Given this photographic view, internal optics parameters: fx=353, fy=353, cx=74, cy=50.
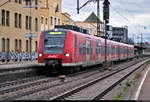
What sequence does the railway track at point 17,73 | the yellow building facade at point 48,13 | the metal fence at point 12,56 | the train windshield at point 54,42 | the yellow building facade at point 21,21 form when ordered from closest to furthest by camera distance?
the railway track at point 17,73
the train windshield at point 54,42
the metal fence at point 12,56
the yellow building facade at point 21,21
the yellow building facade at point 48,13

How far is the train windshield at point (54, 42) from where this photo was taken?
23.2 m

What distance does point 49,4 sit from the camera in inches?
2436

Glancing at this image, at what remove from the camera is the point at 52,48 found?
23250 millimetres

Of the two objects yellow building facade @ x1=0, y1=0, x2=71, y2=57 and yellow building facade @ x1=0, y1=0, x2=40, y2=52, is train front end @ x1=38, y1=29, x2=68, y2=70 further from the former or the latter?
yellow building facade @ x1=0, y1=0, x2=40, y2=52

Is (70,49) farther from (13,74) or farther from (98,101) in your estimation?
(98,101)

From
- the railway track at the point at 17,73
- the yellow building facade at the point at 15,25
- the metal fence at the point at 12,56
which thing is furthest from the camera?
the yellow building facade at the point at 15,25

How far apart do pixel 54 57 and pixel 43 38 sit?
173 centimetres

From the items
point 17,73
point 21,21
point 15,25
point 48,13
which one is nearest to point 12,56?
point 15,25

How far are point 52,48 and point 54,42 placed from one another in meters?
0.44

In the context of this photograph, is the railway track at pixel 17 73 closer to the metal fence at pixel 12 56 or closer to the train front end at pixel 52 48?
the train front end at pixel 52 48

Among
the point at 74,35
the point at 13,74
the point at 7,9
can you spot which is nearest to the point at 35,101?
the point at 13,74

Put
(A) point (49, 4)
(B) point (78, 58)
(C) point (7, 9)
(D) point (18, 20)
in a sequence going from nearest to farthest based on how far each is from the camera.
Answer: (B) point (78, 58) < (C) point (7, 9) < (D) point (18, 20) < (A) point (49, 4)

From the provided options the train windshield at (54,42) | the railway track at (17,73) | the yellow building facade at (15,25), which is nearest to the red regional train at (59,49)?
the train windshield at (54,42)

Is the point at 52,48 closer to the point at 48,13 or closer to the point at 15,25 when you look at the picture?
the point at 15,25
